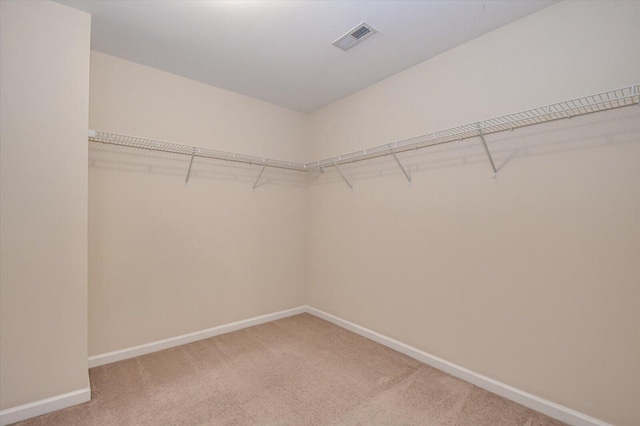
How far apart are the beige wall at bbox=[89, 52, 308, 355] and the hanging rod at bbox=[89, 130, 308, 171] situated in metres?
0.08

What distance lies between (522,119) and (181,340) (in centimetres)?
319

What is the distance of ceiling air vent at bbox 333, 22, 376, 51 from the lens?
2.01 metres

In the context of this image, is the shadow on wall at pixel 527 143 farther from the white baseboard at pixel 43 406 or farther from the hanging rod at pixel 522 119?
the white baseboard at pixel 43 406

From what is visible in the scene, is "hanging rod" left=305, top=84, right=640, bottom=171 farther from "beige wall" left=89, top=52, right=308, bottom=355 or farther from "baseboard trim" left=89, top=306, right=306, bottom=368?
"baseboard trim" left=89, top=306, right=306, bottom=368

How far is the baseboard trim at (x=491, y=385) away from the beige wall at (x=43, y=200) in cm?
224

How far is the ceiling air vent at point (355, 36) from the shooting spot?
2.01 meters

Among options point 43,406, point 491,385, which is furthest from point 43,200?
point 491,385

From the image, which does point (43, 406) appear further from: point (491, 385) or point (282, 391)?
point (491, 385)

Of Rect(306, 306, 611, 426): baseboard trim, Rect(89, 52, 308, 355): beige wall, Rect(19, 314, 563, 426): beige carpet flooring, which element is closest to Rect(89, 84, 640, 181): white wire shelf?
Rect(89, 52, 308, 355): beige wall

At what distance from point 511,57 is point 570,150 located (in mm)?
736

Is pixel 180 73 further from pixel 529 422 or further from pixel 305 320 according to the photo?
pixel 529 422

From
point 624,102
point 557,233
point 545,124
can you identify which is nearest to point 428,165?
point 545,124

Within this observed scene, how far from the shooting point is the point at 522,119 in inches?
71.9

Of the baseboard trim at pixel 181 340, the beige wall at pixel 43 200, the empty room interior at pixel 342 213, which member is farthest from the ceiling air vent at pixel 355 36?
the baseboard trim at pixel 181 340
